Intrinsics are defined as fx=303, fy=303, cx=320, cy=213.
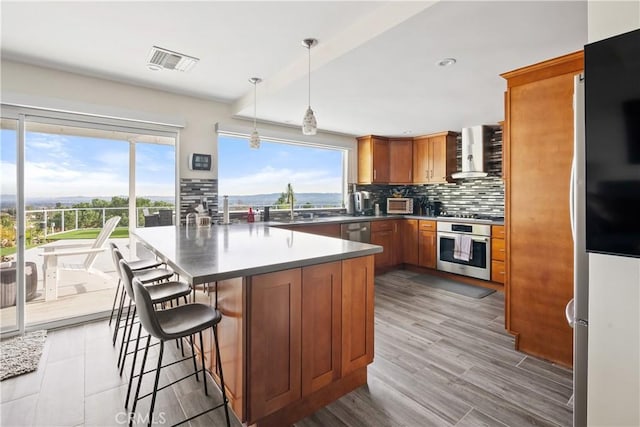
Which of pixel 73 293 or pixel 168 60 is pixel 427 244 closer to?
pixel 168 60

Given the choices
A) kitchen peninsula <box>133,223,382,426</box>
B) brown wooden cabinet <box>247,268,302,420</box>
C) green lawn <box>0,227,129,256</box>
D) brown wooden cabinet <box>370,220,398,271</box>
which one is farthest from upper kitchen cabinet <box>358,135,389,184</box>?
brown wooden cabinet <box>247,268,302,420</box>

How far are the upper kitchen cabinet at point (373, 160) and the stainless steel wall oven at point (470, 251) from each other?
1.33 m

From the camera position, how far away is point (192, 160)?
11.8 ft

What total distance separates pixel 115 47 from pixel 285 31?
55.1 inches

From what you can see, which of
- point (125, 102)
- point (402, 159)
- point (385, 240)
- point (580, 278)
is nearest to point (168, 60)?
point (125, 102)

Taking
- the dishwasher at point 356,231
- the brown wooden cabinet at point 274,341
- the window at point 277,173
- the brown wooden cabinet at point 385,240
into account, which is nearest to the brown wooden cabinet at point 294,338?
the brown wooden cabinet at point 274,341

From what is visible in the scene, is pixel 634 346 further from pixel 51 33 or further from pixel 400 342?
pixel 51 33

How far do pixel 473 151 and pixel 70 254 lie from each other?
5210 mm

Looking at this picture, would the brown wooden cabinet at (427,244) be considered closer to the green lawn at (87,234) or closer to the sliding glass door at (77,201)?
the sliding glass door at (77,201)

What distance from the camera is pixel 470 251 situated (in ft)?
13.9

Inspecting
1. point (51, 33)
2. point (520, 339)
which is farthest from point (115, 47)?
point (520, 339)

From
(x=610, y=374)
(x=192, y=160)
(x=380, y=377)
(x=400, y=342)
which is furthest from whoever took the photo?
(x=192, y=160)

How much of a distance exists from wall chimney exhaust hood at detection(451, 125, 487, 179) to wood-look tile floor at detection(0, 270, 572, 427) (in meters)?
2.48

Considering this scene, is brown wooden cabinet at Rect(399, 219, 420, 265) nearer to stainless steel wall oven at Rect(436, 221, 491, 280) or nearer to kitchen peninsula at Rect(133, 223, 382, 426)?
stainless steel wall oven at Rect(436, 221, 491, 280)
